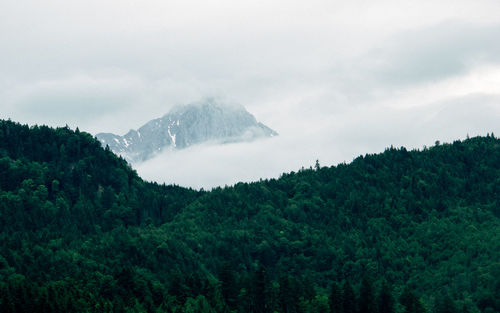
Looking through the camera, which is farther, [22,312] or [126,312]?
[126,312]

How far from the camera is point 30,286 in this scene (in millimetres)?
197125

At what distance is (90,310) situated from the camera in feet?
630

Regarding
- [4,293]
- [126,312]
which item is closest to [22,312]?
[4,293]

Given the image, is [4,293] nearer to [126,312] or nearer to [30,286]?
[30,286]

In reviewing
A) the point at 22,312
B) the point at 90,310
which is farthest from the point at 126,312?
the point at 22,312

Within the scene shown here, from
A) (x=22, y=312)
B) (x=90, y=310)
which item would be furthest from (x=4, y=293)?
(x=90, y=310)

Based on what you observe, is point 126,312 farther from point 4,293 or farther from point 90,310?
point 4,293

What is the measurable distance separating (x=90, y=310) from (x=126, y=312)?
31.6ft

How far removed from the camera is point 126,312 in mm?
198750

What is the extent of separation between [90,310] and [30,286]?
15.3 meters

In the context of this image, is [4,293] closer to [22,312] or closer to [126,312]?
[22,312]

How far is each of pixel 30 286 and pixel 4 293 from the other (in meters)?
9.54

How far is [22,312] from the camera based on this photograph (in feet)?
610
